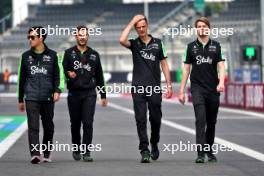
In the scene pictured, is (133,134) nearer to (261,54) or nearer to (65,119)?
(65,119)

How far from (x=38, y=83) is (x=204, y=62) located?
2.19 m

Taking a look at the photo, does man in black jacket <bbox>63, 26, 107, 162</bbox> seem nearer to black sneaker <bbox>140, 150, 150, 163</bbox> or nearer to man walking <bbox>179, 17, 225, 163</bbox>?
black sneaker <bbox>140, 150, 150, 163</bbox>

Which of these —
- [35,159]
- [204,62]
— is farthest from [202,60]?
[35,159]

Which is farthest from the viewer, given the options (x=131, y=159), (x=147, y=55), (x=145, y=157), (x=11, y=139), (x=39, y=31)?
(x=11, y=139)

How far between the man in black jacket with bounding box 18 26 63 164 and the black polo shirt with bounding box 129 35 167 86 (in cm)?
105

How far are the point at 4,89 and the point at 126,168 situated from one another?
55.6 metres

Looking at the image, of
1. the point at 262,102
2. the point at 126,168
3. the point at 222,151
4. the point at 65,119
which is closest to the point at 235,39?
the point at 262,102

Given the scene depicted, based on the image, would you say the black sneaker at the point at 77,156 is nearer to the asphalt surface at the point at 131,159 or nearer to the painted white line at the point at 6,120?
the asphalt surface at the point at 131,159

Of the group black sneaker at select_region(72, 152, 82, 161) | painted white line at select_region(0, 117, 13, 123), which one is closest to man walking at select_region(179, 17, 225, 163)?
black sneaker at select_region(72, 152, 82, 161)

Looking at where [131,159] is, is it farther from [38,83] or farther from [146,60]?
[38,83]

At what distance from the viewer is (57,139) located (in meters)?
18.3

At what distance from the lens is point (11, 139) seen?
18484 mm

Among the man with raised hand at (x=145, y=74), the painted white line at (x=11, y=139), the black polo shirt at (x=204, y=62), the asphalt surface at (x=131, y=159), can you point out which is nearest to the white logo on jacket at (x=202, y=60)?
the black polo shirt at (x=204, y=62)

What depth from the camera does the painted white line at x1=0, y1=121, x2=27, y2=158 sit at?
15750mm
